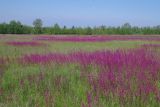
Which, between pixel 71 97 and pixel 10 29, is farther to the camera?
pixel 10 29

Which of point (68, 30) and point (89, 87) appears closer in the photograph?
point (89, 87)

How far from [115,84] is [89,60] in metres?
3.28

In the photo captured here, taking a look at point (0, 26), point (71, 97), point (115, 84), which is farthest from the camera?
point (0, 26)

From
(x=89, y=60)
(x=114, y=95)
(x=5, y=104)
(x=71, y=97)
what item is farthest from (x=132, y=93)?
(x=89, y=60)

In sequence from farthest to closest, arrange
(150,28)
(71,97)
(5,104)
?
(150,28) < (71,97) < (5,104)

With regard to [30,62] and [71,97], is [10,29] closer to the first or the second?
[30,62]

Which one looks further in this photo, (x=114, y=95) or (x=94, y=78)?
(x=94, y=78)

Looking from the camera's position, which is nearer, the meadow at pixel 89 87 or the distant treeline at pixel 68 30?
the meadow at pixel 89 87

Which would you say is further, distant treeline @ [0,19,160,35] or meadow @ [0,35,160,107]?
distant treeline @ [0,19,160,35]

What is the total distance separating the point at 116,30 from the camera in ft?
256

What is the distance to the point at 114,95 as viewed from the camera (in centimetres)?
451

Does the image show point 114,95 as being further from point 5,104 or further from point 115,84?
point 5,104

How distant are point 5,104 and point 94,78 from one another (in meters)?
2.19

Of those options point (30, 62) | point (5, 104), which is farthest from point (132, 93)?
point (30, 62)
